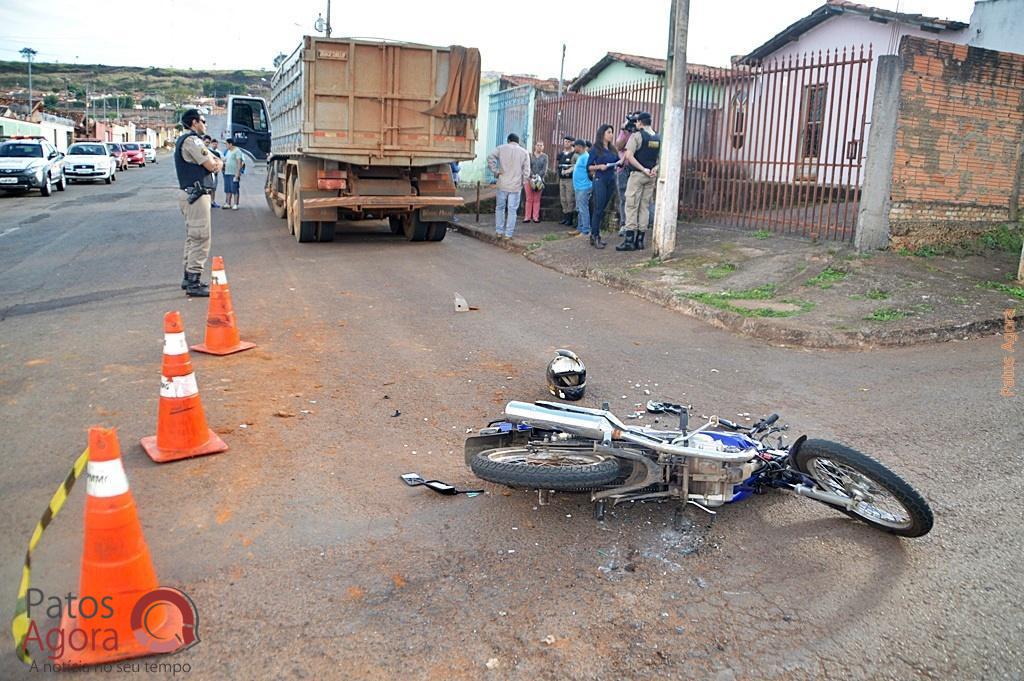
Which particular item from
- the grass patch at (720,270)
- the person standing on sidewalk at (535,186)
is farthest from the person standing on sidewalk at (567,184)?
the grass patch at (720,270)

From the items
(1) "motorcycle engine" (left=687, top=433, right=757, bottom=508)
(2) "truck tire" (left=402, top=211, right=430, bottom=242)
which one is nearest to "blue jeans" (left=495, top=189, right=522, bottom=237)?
(2) "truck tire" (left=402, top=211, right=430, bottom=242)

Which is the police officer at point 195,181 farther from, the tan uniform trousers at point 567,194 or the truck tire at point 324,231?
the tan uniform trousers at point 567,194

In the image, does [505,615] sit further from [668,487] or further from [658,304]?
[658,304]

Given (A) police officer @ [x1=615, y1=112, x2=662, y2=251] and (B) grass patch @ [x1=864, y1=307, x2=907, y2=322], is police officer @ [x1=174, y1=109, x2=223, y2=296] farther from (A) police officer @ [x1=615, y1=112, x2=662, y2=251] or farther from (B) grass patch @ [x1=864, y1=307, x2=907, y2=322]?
(B) grass patch @ [x1=864, y1=307, x2=907, y2=322]

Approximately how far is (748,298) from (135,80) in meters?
146

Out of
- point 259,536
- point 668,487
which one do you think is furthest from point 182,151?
point 668,487

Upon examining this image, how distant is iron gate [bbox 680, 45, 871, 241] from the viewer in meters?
11.2

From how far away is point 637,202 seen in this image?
480 inches

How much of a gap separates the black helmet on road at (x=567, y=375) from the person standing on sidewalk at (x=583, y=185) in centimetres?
889

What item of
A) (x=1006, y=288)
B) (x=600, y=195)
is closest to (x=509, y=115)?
(x=600, y=195)

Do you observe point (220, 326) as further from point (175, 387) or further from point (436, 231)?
point (436, 231)

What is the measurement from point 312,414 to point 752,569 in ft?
9.77

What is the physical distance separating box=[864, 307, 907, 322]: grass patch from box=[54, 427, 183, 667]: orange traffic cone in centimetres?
700

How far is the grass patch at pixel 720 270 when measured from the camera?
33.1 feet
